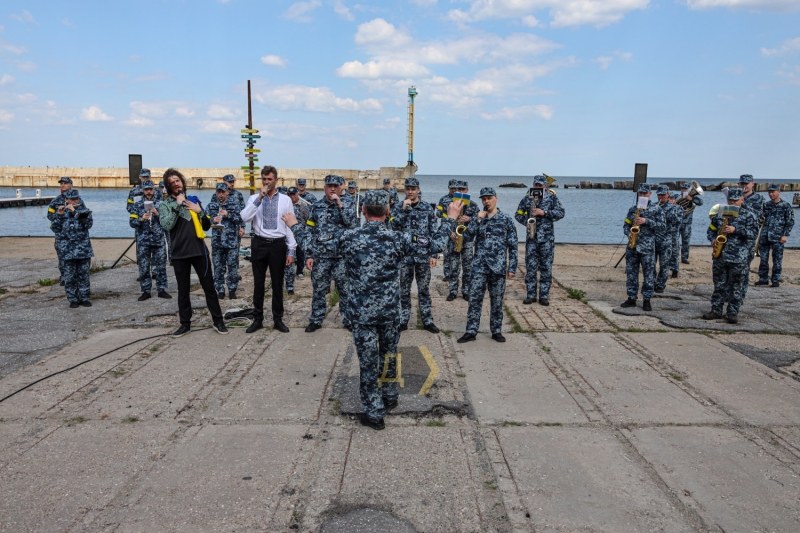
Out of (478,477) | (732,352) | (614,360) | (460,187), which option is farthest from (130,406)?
(732,352)

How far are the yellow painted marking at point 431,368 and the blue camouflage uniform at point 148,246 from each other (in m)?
5.20

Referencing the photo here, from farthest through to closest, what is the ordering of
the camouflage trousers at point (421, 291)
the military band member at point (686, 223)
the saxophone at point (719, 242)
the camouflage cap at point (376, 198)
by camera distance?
the military band member at point (686, 223) < the saxophone at point (719, 242) < the camouflage trousers at point (421, 291) < the camouflage cap at point (376, 198)

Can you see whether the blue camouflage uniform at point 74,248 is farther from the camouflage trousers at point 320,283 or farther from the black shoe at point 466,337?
the black shoe at point 466,337

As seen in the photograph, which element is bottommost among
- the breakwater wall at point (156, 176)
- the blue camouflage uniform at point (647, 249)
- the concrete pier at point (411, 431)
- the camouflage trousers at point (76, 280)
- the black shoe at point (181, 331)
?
the concrete pier at point (411, 431)

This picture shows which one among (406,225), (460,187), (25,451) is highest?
(460,187)

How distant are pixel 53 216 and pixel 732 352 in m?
9.86

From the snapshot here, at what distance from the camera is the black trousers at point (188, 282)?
22.1 ft

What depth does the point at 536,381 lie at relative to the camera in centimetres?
540

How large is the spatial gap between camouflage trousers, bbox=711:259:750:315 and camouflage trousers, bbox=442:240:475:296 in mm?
3742

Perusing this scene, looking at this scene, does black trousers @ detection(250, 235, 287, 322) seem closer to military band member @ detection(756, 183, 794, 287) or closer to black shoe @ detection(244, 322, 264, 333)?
black shoe @ detection(244, 322, 264, 333)

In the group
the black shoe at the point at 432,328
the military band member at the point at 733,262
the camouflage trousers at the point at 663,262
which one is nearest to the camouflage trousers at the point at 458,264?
the black shoe at the point at 432,328

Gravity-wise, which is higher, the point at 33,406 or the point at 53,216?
the point at 53,216

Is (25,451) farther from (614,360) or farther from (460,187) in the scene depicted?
(460,187)

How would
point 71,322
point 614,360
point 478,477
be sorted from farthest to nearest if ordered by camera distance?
point 71,322
point 614,360
point 478,477
